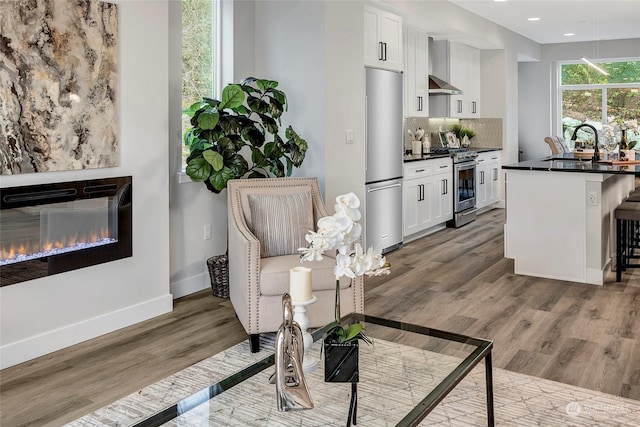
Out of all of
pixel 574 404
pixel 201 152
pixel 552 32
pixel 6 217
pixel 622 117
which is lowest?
pixel 574 404

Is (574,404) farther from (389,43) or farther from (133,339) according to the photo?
(389,43)

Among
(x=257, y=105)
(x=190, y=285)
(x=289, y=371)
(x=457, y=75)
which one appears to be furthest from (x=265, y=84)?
(x=457, y=75)

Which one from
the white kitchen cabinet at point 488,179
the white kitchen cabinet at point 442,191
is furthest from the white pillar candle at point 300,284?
the white kitchen cabinet at point 488,179

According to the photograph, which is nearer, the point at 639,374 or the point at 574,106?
the point at 639,374

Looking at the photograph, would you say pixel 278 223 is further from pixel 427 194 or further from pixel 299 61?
pixel 427 194

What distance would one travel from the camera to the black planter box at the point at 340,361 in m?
1.97

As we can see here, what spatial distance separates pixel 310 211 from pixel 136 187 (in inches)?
43.3

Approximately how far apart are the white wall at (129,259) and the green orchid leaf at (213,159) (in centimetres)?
27

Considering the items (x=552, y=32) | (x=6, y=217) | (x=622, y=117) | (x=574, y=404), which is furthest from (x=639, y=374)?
(x=622, y=117)

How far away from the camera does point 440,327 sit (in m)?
3.72

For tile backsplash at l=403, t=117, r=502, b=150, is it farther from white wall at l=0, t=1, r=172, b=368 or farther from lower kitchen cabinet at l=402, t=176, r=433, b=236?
white wall at l=0, t=1, r=172, b=368

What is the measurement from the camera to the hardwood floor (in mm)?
2838

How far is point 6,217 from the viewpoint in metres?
3.07

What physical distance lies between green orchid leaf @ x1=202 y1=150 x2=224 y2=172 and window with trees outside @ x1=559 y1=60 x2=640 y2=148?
8.59 meters
